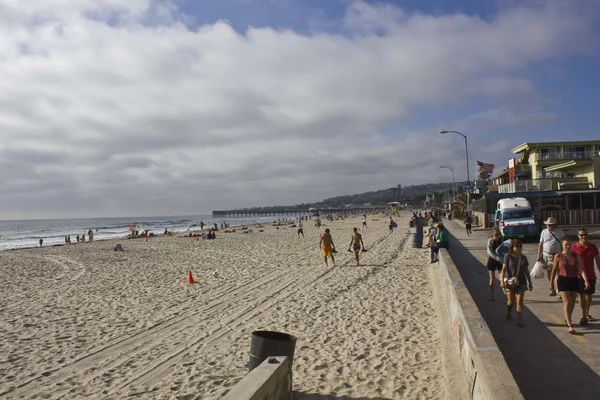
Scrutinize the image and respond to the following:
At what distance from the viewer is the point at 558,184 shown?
1522 inches

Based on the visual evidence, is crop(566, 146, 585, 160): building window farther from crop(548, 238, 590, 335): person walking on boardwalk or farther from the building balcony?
crop(548, 238, 590, 335): person walking on boardwalk

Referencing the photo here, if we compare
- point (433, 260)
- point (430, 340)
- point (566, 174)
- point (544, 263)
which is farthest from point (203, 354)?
point (566, 174)

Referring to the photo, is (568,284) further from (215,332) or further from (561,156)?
(561,156)

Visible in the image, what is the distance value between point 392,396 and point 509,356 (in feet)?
6.04

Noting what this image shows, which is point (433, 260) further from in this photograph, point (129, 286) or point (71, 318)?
point (71, 318)

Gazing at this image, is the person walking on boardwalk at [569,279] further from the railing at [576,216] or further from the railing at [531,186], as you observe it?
the railing at [531,186]

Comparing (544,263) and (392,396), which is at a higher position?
(544,263)

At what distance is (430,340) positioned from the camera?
7.54 m

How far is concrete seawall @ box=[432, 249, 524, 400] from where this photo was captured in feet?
12.7

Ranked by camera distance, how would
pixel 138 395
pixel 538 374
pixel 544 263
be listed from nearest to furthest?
pixel 538 374, pixel 138 395, pixel 544 263

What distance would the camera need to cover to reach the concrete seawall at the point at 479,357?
3.88 meters

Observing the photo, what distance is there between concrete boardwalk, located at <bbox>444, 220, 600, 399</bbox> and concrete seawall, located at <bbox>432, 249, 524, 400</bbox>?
1.96 feet

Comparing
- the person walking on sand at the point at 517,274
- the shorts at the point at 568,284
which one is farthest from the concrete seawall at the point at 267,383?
the shorts at the point at 568,284

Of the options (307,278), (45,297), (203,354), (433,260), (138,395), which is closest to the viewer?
(138,395)
